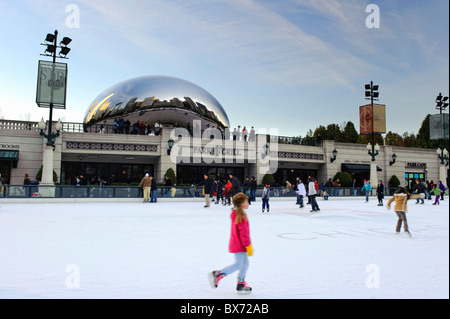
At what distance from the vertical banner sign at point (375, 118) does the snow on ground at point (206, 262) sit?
23.0 m

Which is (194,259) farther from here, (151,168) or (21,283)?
(151,168)

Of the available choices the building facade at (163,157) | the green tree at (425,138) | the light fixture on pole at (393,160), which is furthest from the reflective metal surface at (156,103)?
the green tree at (425,138)

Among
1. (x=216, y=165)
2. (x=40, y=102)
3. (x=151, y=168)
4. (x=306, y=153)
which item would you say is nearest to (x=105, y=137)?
(x=151, y=168)

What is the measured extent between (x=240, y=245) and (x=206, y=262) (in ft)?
6.10

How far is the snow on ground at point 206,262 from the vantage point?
4.29 m

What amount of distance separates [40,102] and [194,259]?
18.1m

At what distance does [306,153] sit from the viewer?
35.1 m

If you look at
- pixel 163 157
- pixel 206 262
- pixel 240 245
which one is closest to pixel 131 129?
pixel 163 157

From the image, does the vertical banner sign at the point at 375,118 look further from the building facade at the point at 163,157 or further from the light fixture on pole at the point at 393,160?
the light fixture on pole at the point at 393,160

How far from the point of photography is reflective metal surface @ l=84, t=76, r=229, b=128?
37969 millimetres

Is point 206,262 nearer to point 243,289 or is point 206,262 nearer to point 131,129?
point 243,289

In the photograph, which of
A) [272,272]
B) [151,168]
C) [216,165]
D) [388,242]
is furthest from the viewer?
[216,165]

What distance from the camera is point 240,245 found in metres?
4.18

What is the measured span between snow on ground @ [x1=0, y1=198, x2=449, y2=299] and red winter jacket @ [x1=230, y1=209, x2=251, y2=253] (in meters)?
0.53
